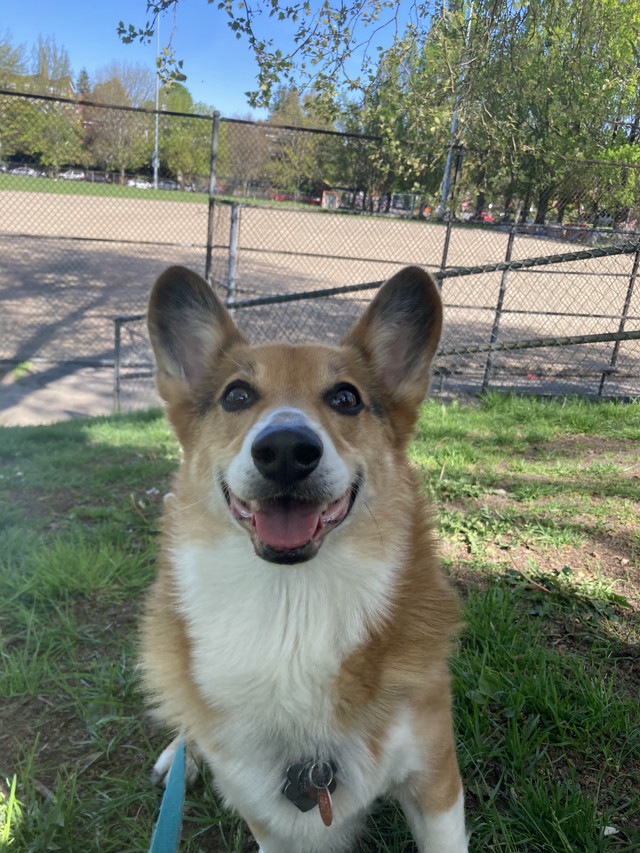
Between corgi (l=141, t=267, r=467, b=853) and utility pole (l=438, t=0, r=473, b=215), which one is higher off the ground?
utility pole (l=438, t=0, r=473, b=215)

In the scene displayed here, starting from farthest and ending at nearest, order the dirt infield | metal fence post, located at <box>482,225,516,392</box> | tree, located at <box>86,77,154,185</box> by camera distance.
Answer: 1. the dirt infield
2. tree, located at <box>86,77,154,185</box>
3. metal fence post, located at <box>482,225,516,392</box>

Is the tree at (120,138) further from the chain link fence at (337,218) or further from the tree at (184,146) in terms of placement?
the tree at (184,146)

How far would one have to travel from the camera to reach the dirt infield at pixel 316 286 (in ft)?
28.3

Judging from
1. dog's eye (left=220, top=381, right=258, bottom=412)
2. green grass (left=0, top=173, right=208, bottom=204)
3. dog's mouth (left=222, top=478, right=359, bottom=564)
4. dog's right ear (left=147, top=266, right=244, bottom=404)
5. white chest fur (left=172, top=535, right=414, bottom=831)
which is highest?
green grass (left=0, top=173, right=208, bottom=204)

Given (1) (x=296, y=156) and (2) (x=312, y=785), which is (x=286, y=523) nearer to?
(2) (x=312, y=785)

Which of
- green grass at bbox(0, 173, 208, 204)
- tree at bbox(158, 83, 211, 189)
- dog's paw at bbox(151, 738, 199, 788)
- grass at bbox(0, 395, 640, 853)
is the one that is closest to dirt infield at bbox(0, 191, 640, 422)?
green grass at bbox(0, 173, 208, 204)

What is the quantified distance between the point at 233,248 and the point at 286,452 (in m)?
6.06

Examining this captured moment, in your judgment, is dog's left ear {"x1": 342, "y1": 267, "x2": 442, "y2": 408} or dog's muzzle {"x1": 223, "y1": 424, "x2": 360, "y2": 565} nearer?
dog's muzzle {"x1": 223, "y1": 424, "x2": 360, "y2": 565}

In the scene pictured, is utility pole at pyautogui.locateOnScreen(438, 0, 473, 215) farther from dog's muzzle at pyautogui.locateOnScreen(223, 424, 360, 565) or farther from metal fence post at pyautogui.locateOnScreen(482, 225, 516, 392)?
dog's muzzle at pyautogui.locateOnScreen(223, 424, 360, 565)

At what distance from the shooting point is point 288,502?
1712mm

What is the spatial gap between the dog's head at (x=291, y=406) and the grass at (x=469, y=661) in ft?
3.57

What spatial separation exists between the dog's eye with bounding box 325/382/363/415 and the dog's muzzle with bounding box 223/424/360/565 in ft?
1.23

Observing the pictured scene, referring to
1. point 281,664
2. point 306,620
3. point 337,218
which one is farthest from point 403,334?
point 337,218

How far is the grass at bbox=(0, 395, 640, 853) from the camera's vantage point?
77.7 inches
